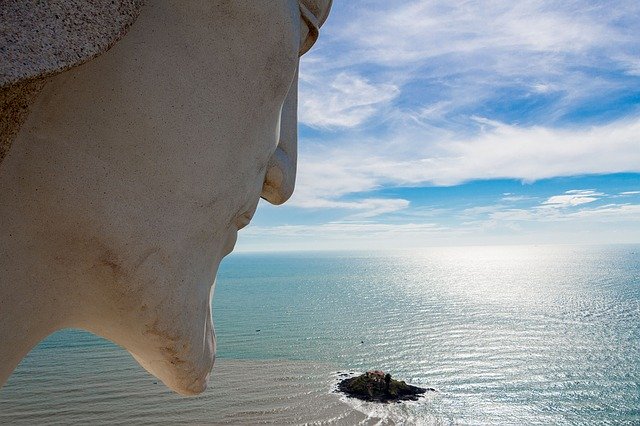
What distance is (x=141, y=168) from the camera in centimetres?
146

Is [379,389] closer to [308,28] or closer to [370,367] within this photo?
[370,367]

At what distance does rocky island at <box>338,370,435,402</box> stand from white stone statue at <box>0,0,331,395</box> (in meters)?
27.7

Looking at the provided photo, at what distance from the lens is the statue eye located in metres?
1.87

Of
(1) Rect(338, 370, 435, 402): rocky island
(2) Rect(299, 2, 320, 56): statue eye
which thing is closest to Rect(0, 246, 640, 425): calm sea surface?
(1) Rect(338, 370, 435, 402): rocky island

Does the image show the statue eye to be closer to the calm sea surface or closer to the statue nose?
the statue nose

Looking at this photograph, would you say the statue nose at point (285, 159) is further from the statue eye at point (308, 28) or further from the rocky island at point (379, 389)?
the rocky island at point (379, 389)

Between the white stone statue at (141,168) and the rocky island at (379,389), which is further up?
the white stone statue at (141,168)

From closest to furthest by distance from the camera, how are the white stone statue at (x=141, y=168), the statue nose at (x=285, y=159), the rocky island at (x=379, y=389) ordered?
the white stone statue at (x=141, y=168) → the statue nose at (x=285, y=159) → the rocky island at (x=379, y=389)

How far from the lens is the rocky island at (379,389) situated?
27567 millimetres

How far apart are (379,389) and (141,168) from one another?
94.1ft

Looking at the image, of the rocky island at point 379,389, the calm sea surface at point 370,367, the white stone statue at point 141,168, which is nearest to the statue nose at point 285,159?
the white stone statue at point 141,168

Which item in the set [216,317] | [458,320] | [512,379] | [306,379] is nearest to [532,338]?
[458,320]

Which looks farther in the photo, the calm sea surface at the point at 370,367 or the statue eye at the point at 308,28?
the calm sea surface at the point at 370,367

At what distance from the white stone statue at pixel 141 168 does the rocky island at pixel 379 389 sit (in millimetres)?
27702
